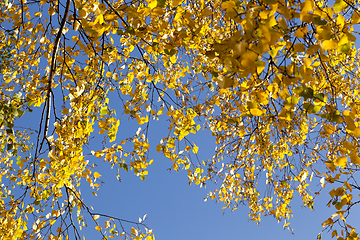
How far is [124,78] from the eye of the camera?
2395 millimetres

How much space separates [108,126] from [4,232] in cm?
200

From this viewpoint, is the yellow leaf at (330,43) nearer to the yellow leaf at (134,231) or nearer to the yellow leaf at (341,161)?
the yellow leaf at (341,161)

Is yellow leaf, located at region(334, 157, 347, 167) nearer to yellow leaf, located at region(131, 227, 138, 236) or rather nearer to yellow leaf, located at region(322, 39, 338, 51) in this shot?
yellow leaf, located at region(322, 39, 338, 51)


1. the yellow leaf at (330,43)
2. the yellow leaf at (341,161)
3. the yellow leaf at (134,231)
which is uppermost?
the yellow leaf at (134,231)

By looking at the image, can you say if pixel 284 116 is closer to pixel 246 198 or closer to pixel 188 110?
pixel 188 110

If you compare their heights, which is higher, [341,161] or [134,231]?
[134,231]

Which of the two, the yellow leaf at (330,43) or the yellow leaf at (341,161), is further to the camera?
the yellow leaf at (341,161)

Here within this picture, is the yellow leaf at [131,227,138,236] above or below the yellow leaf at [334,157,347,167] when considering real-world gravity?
above

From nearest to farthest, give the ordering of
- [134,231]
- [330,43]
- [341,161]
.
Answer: [330,43], [341,161], [134,231]

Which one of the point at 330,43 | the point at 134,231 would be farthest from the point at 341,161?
the point at 134,231

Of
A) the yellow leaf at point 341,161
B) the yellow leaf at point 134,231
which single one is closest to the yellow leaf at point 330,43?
the yellow leaf at point 341,161

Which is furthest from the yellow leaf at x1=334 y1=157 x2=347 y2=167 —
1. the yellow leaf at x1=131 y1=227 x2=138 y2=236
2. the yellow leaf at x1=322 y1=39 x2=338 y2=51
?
the yellow leaf at x1=131 y1=227 x2=138 y2=236

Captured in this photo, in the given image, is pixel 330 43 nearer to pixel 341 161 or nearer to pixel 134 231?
pixel 341 161

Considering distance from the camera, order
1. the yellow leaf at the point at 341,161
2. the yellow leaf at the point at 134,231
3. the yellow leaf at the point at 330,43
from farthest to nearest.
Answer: the yellow leaf at the point at 134,231 < the yellow leaf at the point at 341,161 < the yellow leaf at the point at 330,43
